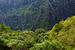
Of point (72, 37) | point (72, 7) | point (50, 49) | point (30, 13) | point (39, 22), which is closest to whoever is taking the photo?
point (50, 49)

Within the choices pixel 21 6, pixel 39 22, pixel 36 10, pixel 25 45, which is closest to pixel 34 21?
pixel 39 22

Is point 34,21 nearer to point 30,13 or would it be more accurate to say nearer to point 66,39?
point 30,13

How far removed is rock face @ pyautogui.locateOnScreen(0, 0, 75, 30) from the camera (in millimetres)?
59406

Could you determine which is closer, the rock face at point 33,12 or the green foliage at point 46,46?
the green foliage at point 46,46

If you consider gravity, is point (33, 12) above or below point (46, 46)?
below

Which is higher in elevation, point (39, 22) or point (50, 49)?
point (50, 49)

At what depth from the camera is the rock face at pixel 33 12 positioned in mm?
59406

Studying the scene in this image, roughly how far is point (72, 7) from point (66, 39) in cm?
5250

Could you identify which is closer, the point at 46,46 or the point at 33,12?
the point at 46,46

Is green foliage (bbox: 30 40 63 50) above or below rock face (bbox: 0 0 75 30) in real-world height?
above

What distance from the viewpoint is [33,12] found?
242 ft

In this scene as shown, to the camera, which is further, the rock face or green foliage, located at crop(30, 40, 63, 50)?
the rock face

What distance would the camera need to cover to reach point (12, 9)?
79.8 meters

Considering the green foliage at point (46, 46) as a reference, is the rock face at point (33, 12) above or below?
below
